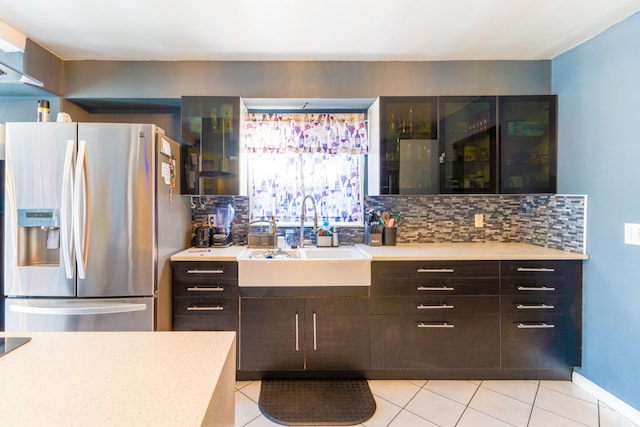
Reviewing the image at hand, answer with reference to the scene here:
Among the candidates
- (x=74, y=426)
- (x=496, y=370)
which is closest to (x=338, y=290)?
(x=496, y=370)

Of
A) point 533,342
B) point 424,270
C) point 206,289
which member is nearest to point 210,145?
point 206,289

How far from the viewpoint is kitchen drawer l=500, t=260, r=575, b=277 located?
6.97 ft

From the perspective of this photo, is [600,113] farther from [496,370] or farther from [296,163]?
[296,163]

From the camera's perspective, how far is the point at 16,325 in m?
1.88

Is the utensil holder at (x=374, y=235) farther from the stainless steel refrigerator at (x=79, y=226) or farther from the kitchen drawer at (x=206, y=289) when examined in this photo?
the stainless steel refrigerator at (x=79, y=226)

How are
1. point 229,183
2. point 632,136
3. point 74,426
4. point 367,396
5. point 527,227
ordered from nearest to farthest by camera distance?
point 74,426
point 632,136
point 367,396
point 229,183
point 527,227

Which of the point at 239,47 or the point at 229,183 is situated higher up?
the point at 239,47

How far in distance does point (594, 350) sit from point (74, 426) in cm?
276

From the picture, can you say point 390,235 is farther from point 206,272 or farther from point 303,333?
point 206,272

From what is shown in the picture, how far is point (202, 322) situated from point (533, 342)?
88.7 inches

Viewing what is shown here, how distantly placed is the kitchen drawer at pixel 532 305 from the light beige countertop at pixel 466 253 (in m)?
0.28

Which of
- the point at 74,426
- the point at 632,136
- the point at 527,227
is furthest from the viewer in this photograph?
the point at 527,227

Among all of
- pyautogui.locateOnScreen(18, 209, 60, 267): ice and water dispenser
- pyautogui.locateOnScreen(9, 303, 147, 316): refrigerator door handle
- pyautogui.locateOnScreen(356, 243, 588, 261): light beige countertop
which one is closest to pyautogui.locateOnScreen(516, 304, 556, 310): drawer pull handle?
pyautogui.locateOnScreen(356, 243, 588, 261): light beige countertop

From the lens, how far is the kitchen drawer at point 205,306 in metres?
2.10
